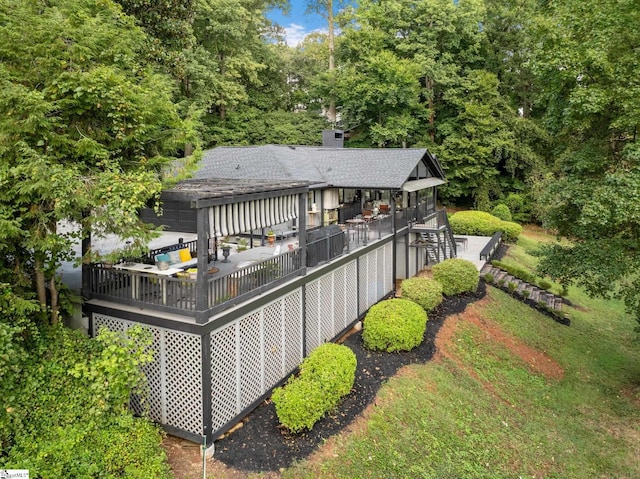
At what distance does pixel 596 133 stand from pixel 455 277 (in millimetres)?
7124

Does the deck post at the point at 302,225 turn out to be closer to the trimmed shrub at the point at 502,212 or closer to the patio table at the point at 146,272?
the patio table at the point at 146,272

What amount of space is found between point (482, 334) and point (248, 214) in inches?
409

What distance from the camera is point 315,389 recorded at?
30.6 ft

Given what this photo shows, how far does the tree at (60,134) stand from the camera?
7078 mm

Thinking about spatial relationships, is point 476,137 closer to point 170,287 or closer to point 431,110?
point 431,110

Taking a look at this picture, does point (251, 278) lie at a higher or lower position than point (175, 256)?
lower

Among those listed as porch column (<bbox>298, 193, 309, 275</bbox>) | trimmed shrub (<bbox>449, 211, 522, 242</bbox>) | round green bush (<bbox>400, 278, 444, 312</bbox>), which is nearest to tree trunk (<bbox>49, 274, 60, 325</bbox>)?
porch column (<bbox>298, 193, 309, 275</bbox>)

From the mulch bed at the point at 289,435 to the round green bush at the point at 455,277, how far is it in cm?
599

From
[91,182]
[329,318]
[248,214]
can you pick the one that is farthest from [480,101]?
[91,182]

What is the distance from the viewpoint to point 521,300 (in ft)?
66.5

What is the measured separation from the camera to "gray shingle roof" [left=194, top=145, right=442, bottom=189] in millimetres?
18297

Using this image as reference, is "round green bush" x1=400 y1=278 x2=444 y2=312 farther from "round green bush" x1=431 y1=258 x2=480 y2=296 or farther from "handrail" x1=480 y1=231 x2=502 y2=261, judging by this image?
"handrail" x1=480 y1=231 x2=502 y2=261

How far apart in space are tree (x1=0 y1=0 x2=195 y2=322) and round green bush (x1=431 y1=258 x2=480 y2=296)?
13056 millimetres

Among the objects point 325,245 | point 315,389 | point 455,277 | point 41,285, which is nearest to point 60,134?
point 41,285
